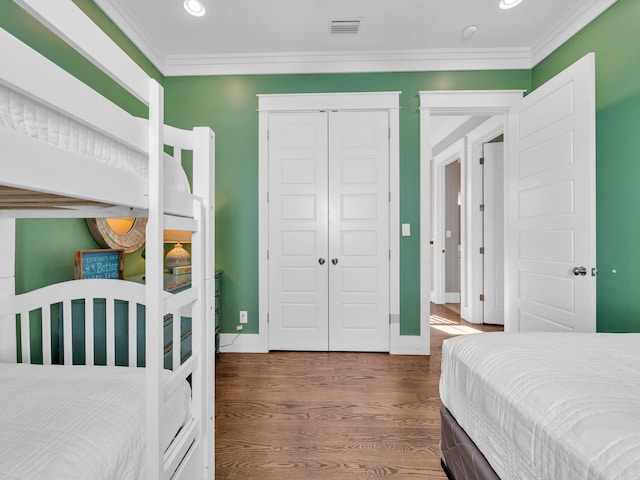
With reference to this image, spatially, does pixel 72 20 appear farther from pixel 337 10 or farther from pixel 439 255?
pixel 439 255

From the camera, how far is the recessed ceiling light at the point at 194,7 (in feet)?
7.40

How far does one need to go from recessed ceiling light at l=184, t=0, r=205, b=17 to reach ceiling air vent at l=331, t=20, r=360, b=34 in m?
0.96

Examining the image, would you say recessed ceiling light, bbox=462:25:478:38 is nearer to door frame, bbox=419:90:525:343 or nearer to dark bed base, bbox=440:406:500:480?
door frame, bbox=419:90:525:343

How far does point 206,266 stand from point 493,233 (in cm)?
375

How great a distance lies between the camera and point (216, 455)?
1.55 meters

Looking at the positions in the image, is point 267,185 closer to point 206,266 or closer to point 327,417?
point 206,266

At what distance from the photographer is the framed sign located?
1743mm

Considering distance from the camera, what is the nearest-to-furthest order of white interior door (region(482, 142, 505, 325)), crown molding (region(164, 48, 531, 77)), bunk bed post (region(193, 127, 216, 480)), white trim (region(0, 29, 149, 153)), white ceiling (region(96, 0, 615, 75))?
white trim (region(0, 29, 149, 153)), bunk bed post (region(193, 127, 216, 480)), white ceiling (region(96, 0, 615, 75)), crown molding (region(164, 48, 531, 77)), white interior door (region(482, 142, 505, 325))

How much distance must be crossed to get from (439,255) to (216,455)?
4.56 m

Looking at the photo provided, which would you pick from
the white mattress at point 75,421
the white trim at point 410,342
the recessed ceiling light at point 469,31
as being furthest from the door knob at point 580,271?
the white mattress at point 75,421

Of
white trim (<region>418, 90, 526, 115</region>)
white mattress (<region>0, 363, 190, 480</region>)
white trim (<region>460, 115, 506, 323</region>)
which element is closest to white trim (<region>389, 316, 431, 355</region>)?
white trim (<region>460, 115, 506, 323</region>)

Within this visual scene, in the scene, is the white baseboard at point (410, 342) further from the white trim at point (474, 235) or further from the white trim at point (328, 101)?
the white trim at point (328, 101)

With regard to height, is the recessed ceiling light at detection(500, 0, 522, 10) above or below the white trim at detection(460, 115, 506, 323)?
above

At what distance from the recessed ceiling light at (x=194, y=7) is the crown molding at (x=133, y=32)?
45 centimetres
